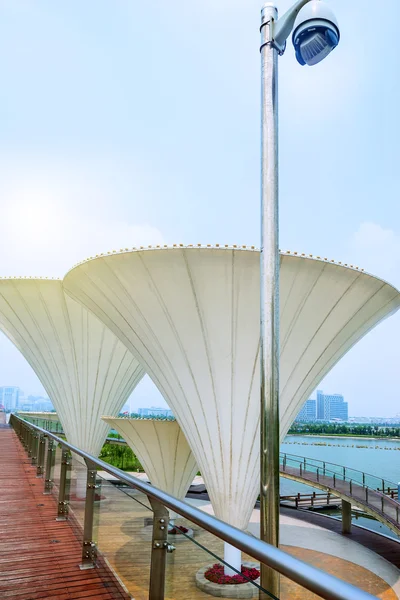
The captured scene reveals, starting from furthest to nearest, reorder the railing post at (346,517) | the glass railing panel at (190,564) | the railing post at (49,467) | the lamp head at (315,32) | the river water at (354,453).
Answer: the river water at (354,453) < the railing post at (346,517) < the railing post at (49,467) < the lamp head at (315,32) < the glass railing panel at (190,564)

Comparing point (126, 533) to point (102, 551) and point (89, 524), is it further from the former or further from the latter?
point (89, 524)

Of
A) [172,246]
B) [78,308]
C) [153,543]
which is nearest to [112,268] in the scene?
[172,246]

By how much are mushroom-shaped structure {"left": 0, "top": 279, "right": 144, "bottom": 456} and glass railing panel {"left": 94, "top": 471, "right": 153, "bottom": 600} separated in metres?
14.2

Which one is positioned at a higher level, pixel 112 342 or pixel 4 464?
pixel 112 342

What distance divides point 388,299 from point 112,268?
5838 millimetres

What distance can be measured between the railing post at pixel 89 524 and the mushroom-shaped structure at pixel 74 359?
13.8 m

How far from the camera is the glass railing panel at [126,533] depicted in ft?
10.4

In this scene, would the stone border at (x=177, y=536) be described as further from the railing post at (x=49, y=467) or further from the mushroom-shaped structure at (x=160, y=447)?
the mushroom-shaped structure at (x=160, y=447)

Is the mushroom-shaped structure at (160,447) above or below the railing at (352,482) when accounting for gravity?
above

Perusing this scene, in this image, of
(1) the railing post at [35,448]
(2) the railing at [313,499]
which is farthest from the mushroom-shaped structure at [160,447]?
(2) the railing at [313,499]

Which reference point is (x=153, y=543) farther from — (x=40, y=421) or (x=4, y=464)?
(x=40, y=421)

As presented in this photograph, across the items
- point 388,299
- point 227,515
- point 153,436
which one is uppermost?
point 388,299

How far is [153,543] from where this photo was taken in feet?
9.76

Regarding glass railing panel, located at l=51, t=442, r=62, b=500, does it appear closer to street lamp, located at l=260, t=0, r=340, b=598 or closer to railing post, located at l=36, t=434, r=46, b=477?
railing post, located at l=36, t=434, r=46, b=477
